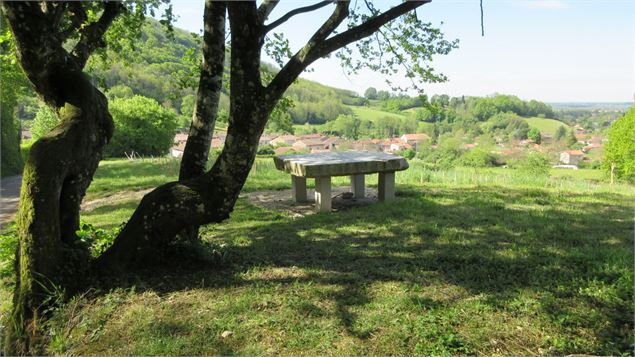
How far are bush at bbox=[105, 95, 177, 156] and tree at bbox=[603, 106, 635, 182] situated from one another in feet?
118

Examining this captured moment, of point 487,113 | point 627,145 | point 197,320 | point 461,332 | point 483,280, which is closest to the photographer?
point 461,332

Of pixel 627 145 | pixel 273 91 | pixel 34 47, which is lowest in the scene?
pixel 627 145

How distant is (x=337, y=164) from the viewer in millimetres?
6582

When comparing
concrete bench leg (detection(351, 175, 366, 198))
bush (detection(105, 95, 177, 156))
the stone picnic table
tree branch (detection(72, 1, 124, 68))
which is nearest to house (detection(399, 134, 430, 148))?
bush (detection(105, 95, 177, 156))

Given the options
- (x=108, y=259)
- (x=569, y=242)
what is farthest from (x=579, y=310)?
(x=108, y=259)

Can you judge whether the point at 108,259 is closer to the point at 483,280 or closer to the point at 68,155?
the point at 68,155

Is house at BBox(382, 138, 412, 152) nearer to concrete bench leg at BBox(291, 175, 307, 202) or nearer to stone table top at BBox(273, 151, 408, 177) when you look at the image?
concrete bench leg at BBox(291, 175, 307, 202)

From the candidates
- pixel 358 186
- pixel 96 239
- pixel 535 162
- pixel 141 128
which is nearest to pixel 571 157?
pixel 535 162

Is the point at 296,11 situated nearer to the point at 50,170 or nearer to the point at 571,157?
the point at 50,170

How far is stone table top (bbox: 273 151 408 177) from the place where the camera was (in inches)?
258

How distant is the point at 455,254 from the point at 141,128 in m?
32.5

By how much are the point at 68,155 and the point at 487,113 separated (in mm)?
79703

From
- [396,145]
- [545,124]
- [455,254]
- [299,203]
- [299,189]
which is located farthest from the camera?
[545,124]

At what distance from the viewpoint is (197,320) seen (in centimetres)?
286
